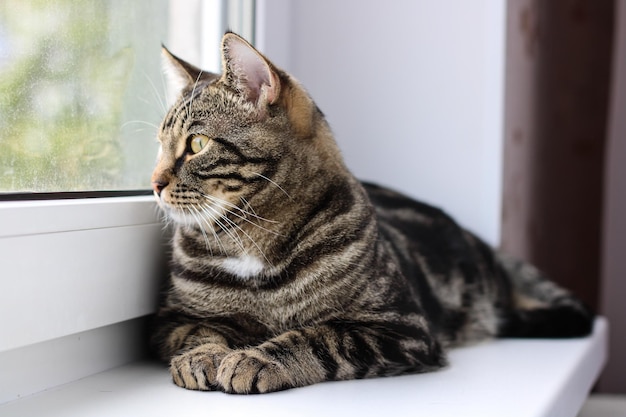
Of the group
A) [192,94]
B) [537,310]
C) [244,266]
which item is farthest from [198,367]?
[537,310]

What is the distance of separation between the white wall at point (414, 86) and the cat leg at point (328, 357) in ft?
1.95

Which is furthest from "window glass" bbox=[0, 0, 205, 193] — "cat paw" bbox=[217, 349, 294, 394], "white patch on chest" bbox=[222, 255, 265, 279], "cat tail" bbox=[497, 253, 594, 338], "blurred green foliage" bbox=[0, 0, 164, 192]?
"cat tail" bbox=[497, 253, 594, 338]

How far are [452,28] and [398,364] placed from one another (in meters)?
0.83

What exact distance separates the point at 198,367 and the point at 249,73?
0.42m

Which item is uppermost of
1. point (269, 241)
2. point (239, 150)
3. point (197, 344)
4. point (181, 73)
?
point (181, 73)

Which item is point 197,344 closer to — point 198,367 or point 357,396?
point 198,367

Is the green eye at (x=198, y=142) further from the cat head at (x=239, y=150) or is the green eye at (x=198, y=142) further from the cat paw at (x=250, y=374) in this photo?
the cat paw at (x=250, y=374)

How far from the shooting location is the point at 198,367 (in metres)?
0.99

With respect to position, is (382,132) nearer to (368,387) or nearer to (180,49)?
(180,49)

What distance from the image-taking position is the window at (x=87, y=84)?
3.16 feet

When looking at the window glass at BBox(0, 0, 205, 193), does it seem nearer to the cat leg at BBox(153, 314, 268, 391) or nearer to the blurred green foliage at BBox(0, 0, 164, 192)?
the blurred green foliage at BBox(0, 0, 164, 192)

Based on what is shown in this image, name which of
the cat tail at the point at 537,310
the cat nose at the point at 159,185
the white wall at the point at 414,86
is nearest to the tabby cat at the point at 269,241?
the cat nose at the point at 159,185

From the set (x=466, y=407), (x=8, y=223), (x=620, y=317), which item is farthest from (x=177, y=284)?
(x=620, y=317)

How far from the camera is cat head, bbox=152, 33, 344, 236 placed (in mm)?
1091
